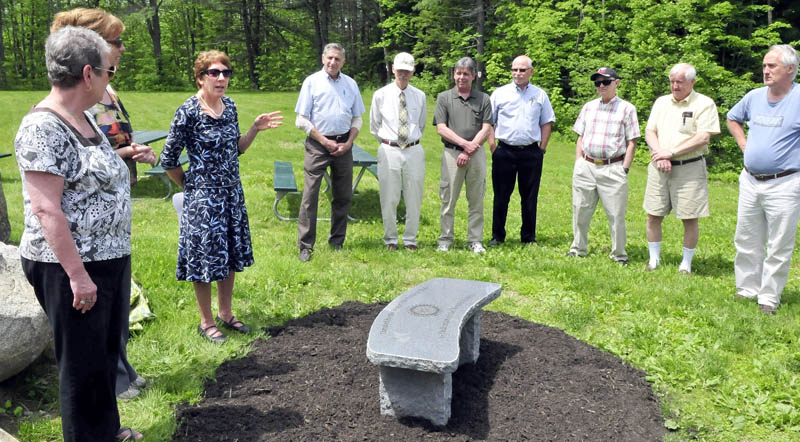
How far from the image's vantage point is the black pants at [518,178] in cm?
734

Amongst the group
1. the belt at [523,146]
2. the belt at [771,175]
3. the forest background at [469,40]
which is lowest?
the belt at [771,175]

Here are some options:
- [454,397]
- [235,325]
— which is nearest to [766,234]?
[454,397]

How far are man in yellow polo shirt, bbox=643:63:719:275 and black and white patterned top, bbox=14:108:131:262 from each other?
5.29m

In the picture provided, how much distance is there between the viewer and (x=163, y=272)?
18.8ft

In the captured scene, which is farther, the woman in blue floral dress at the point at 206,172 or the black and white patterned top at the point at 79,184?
the woman in blue floral dress at the point at 206,172

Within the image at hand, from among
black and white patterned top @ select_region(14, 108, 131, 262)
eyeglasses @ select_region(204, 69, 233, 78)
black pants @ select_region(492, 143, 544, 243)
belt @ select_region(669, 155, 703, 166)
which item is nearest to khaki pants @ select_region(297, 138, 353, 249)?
black pants @ select_region(492, 143, 544, 243)

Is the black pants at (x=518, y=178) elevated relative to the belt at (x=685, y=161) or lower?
lower

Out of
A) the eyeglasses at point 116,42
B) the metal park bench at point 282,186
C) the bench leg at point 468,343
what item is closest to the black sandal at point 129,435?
the bench leg at point 468,343

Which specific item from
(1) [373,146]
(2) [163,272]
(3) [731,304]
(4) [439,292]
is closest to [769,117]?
(3) [731,304]

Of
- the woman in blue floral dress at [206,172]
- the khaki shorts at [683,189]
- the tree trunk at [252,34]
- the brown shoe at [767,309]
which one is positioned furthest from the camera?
the tree trunk at [252,34]

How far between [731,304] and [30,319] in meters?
5.39

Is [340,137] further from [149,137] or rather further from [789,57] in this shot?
[149,137]

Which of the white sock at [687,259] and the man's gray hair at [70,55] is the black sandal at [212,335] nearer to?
the man's gray hair at [70,55]

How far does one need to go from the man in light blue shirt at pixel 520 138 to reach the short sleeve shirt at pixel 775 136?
2230 mm
